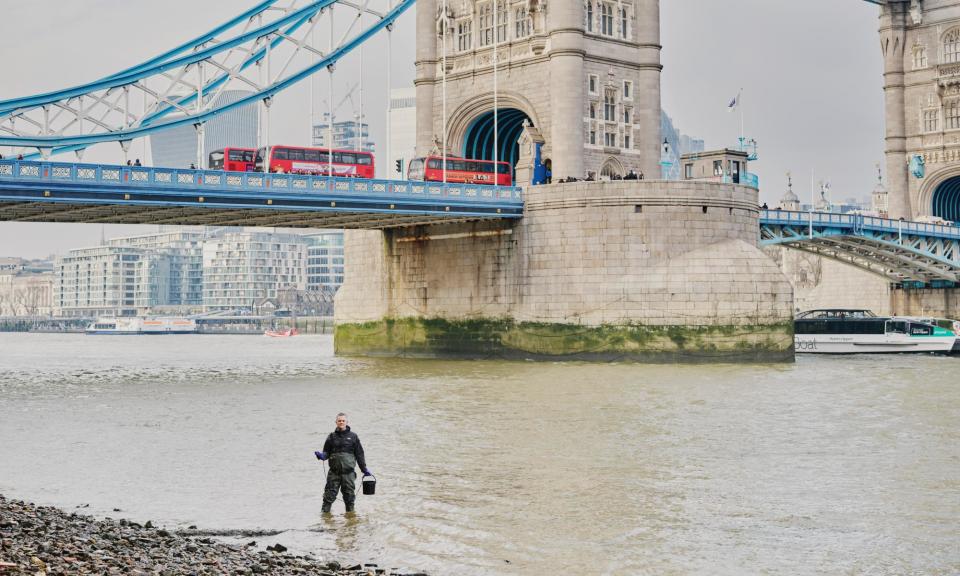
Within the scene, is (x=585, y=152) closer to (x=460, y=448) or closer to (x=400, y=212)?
(x=400, y=212)

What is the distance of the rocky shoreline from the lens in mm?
11312

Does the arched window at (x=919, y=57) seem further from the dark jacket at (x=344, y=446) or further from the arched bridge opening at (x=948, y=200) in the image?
the dark jacket at (x=344, y=446)

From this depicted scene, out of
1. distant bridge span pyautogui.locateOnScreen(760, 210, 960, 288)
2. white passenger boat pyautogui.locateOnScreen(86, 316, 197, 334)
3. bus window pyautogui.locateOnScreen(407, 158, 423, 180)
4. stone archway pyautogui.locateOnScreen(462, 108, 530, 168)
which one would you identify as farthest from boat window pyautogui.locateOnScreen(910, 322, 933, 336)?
white passenger boat pyautogui.locateOnScreen(86, 316, 197, 334)

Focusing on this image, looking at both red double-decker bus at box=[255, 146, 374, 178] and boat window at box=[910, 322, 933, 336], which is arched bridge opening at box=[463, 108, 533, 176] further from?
boat window at box=[910, 322, 933, 336]

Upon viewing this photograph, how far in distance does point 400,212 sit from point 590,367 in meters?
9.42

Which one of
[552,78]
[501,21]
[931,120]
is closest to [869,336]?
[552,78]

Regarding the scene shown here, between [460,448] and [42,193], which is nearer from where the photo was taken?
[460,448]

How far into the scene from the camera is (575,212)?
46062mm

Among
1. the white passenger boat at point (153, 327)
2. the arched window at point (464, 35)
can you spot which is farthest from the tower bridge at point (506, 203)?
the white passenger boat at point (153, 327)

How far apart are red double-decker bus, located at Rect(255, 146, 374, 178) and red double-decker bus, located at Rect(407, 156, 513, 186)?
2429 mm

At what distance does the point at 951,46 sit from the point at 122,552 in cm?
7639

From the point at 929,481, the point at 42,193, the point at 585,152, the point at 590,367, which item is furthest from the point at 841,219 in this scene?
the point at 929,481

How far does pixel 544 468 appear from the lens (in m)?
19.9

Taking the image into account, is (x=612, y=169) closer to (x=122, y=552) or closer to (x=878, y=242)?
(x=878, y=242)
